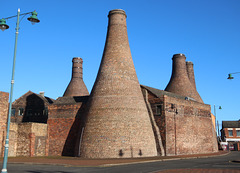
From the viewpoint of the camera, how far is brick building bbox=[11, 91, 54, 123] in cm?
3578

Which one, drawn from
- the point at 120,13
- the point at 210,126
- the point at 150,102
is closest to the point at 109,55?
the point at 120,13

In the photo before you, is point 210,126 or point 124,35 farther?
point 210,126

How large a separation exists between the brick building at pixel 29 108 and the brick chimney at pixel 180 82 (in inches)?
694

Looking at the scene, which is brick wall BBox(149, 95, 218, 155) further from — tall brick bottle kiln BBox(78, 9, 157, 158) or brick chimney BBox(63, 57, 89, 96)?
brick chimney BBox(63, 57, 89, 96)

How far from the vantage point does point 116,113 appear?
2330cm

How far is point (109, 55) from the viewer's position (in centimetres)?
2562

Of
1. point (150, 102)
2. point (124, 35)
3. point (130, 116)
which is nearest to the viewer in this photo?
point (130, 116)

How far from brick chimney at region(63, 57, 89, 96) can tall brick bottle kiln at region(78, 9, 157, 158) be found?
48.0ft

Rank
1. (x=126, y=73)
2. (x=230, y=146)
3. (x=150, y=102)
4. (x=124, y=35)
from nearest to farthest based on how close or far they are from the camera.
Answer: (x=126, y=73) → (x=124, y=35) → (x=150, y=102) → (x=230, y=146)

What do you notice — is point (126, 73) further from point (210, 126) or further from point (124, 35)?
point (210, 126)

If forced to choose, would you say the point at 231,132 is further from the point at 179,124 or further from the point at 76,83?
the point at 76,83

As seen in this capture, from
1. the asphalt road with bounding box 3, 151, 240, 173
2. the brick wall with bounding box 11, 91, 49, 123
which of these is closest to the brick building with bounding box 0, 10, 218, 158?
the brick wall with bounding box 11, 91, 49, 123

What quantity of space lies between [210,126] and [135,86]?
49.6ft

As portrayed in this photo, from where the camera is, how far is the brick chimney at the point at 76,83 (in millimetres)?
39750
